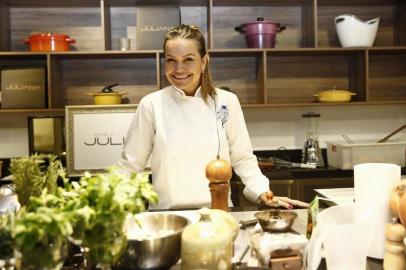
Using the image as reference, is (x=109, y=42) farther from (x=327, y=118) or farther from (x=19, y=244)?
(x=19, y=244)

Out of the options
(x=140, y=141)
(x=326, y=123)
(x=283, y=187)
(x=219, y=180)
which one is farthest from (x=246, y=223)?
(x=326, y=123)

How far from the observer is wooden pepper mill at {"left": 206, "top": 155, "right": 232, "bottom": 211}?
1205 millimetres

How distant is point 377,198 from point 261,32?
2.13 meters

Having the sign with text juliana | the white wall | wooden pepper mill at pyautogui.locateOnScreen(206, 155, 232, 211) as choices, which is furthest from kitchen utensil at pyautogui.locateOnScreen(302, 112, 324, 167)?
wooden pepper mill at pyautogui.locateOnScreen(206, 155, 232, 211)

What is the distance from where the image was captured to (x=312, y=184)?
2.94 meters

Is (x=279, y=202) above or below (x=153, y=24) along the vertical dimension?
below

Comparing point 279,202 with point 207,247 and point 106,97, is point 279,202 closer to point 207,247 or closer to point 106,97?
point 207,247

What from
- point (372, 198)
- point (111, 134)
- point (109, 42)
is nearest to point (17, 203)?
point (372, 198)

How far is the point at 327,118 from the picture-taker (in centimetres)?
350

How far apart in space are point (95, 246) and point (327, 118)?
2.89 metres

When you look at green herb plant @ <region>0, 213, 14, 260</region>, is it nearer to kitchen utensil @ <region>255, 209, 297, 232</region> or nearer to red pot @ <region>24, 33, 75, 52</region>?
kitchen utensil @ <region>255, 209, 297, 232</region>

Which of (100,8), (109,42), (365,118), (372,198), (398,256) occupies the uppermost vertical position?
(100,8)

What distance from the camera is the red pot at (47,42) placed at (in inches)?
118

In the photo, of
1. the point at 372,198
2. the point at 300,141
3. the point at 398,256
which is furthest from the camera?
the point at 300,141
